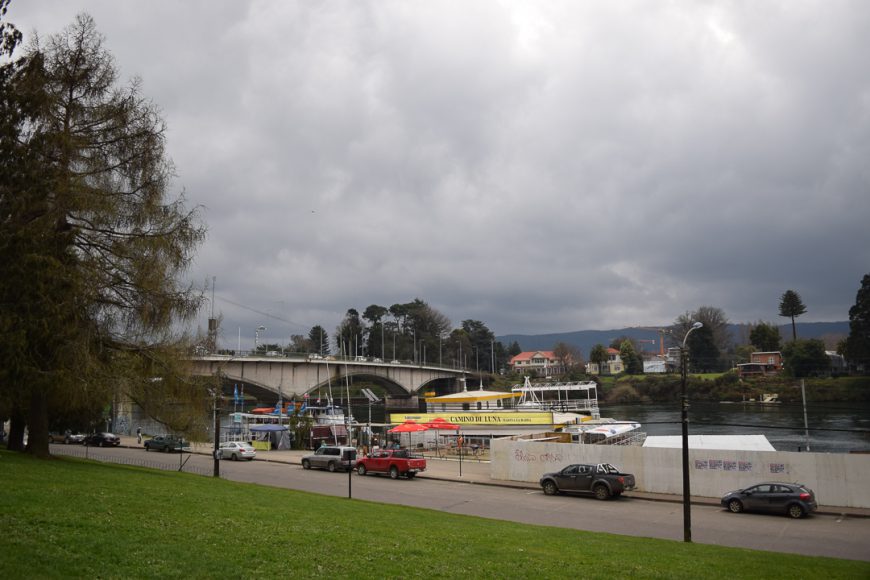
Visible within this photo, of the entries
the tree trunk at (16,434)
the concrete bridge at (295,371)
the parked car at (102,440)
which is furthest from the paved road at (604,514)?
the concrete bridge at (295,371)

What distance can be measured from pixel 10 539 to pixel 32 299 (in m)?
10.9

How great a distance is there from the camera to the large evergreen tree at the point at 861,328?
9362 centimetres

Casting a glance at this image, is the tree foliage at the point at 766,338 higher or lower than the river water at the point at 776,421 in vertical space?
higher

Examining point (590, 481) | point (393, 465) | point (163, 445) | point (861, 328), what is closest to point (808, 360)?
point (861, 328)

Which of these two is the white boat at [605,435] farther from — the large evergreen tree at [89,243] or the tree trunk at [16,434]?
the tree trunk at [16,434]

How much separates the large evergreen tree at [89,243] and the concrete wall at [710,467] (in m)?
18.0

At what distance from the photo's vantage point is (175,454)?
46.8 m

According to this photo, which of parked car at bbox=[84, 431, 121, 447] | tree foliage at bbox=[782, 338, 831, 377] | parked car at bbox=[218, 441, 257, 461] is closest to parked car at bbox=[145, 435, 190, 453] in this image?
parked car at bbox=[218, 441, 257, 461]

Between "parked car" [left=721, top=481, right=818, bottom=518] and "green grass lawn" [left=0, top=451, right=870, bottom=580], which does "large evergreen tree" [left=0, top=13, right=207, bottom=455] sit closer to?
"green grass lawn" [left=0, top=451, right=870, bottom=580]

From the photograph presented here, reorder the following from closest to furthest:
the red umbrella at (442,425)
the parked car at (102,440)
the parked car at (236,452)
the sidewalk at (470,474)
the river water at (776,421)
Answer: the sidewalk at (470,474), the parked car at (236,452), the red umbrella at (442,425), the parked car at (102,440), the river water at (776,421)

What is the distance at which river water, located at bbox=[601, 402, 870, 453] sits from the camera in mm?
59709

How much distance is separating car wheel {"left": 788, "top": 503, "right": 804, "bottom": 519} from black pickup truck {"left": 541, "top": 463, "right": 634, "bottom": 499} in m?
6.68

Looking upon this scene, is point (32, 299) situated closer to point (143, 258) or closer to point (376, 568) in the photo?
point (143, 258)

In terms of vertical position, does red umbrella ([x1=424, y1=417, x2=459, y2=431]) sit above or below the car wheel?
above
